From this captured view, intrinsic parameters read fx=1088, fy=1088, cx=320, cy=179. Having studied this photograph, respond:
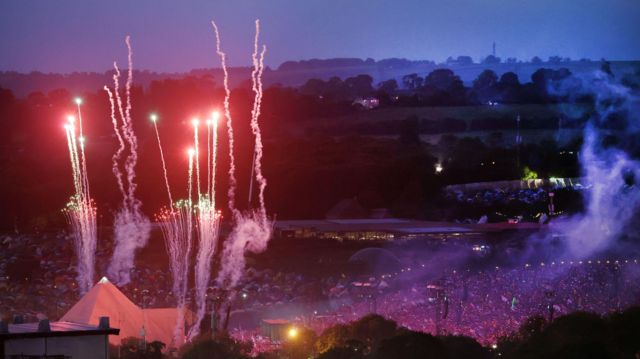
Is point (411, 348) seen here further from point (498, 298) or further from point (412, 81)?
point (412, 81)

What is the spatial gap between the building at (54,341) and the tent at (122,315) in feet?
21.3

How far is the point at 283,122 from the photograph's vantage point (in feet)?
190

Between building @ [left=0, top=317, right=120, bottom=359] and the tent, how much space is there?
21.3 ft

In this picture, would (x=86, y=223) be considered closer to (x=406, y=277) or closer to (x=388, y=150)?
(x=406, y=277)

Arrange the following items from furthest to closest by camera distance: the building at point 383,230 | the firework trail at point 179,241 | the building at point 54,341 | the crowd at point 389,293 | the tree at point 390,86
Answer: the tree at point 390,86 → the building at point 383,230 → the firework trail at point 179,241 → the crowd at point 389,293 → the building at point 54,341

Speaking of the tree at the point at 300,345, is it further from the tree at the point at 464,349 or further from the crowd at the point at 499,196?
the crowd at the point at 499,196

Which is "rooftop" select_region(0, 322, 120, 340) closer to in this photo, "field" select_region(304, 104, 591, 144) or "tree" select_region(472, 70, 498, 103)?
"field" select_region(304, 104, 591, 144)

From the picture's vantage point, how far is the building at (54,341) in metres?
10.2

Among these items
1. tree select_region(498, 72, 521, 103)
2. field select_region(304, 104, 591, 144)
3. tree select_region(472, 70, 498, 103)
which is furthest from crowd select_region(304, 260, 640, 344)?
tree select_region(472, 70, 498, 103)

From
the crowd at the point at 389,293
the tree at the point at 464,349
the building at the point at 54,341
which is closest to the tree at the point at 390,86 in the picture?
the crowd at the point at 389,293

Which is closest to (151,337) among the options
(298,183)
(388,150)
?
(298,183)

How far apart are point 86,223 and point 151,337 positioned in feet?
41.5

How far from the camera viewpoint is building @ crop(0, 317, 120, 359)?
10.2m

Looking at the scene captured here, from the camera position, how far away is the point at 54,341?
10.5 m
